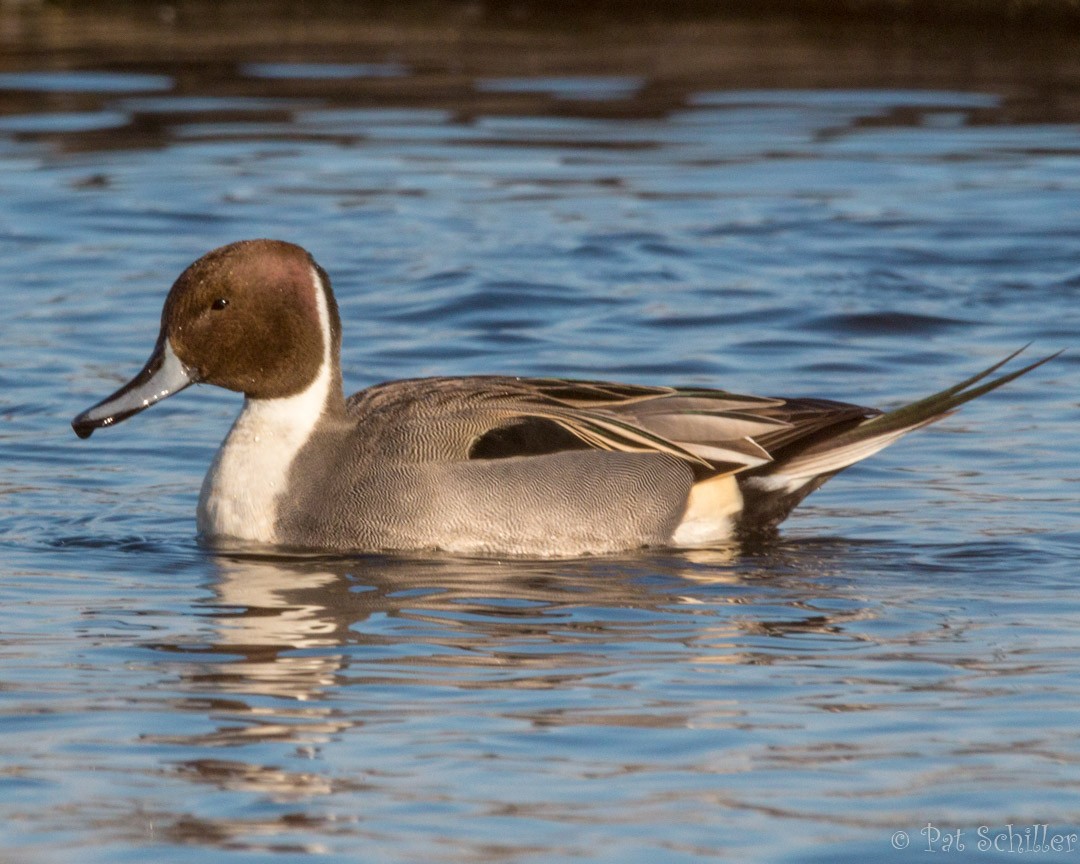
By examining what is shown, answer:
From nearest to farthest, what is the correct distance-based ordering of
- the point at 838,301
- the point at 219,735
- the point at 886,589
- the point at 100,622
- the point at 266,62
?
the point at 219,735 < the point at 100,622 < the point at 886,589 < the point at 838,301 < the point at 266,62

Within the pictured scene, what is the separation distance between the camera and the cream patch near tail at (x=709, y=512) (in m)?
Result: 6.83

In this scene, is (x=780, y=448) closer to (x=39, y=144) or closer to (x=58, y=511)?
(x=58, y=511)

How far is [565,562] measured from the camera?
21.6 ft

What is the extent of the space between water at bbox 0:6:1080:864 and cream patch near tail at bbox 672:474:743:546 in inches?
6.2

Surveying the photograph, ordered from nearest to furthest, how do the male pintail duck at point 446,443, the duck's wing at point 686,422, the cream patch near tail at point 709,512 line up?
the male pintail duck at point 446,443, the duck's wing at point 686,422, the cream patch near tail at point 709,512

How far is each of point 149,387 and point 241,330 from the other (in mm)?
329

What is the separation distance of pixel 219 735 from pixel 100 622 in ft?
3.63

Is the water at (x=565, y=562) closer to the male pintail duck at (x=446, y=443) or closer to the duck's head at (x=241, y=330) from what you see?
the male pintail duck at (x=446, y=443)

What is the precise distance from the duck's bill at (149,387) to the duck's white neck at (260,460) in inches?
9.3

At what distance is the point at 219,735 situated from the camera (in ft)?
15.6

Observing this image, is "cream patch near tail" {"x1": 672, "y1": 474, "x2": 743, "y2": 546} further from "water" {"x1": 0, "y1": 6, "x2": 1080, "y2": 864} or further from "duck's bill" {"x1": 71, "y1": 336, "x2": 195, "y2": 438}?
"duck's bill" {"x1": 71, "y1": 336, "x2": 195, "y2": 438}

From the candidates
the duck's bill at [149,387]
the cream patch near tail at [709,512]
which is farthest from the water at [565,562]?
the duck's bill at [149,387]

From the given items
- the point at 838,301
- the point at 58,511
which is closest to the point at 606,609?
the point at 58,511

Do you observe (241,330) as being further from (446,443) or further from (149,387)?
(446,443)
